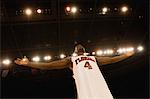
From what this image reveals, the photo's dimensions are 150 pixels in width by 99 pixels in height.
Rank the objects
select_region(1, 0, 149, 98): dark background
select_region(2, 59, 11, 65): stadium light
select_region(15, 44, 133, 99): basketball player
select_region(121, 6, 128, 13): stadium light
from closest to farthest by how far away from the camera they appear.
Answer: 1. select_region(15, 44, 133, 99): basketball player
2. select_region(1, 0, 149, 98): dark background
3. select_region(121, 6, 128, 13): stadium light
4. select_region(2, 59, 11, 65): stadium light

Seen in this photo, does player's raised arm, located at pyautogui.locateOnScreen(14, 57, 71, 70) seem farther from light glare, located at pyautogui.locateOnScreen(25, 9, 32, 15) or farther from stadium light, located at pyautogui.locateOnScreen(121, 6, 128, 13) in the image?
stadium light, located at pyautogui.locateOnScreen(121, 6, 128, 13)

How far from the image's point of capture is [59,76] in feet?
28.4

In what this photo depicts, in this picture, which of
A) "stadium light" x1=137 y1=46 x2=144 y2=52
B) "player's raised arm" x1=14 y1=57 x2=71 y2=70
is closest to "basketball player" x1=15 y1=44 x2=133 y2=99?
"player's raised arm" x1=14 y1=57 x2=71 y2=70

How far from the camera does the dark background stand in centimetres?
682

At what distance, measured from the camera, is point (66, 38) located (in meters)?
7.71

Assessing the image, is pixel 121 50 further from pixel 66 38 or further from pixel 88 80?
pixel 88 80

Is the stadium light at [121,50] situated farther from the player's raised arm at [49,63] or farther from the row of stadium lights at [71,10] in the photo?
the player's raised arm at [49,63]

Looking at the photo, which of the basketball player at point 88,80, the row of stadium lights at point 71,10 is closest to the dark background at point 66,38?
the row of stadium lights at point 71,10

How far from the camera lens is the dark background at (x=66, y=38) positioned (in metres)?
6.82

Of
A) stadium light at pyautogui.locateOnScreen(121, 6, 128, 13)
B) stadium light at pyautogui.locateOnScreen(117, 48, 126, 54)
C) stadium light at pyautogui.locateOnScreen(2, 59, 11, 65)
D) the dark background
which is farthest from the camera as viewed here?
stadium light at pyautogui.locateOnScreen(117, 48, 126, 54)

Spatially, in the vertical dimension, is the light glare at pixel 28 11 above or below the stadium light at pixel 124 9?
below

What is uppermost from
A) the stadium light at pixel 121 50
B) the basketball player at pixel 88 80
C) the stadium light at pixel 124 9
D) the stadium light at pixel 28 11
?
the stadium light at pixel 124 9

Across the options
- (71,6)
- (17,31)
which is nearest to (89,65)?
(71,6)

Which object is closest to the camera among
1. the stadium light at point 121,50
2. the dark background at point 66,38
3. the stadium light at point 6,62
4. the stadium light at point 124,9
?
the dark background at point 66,38
